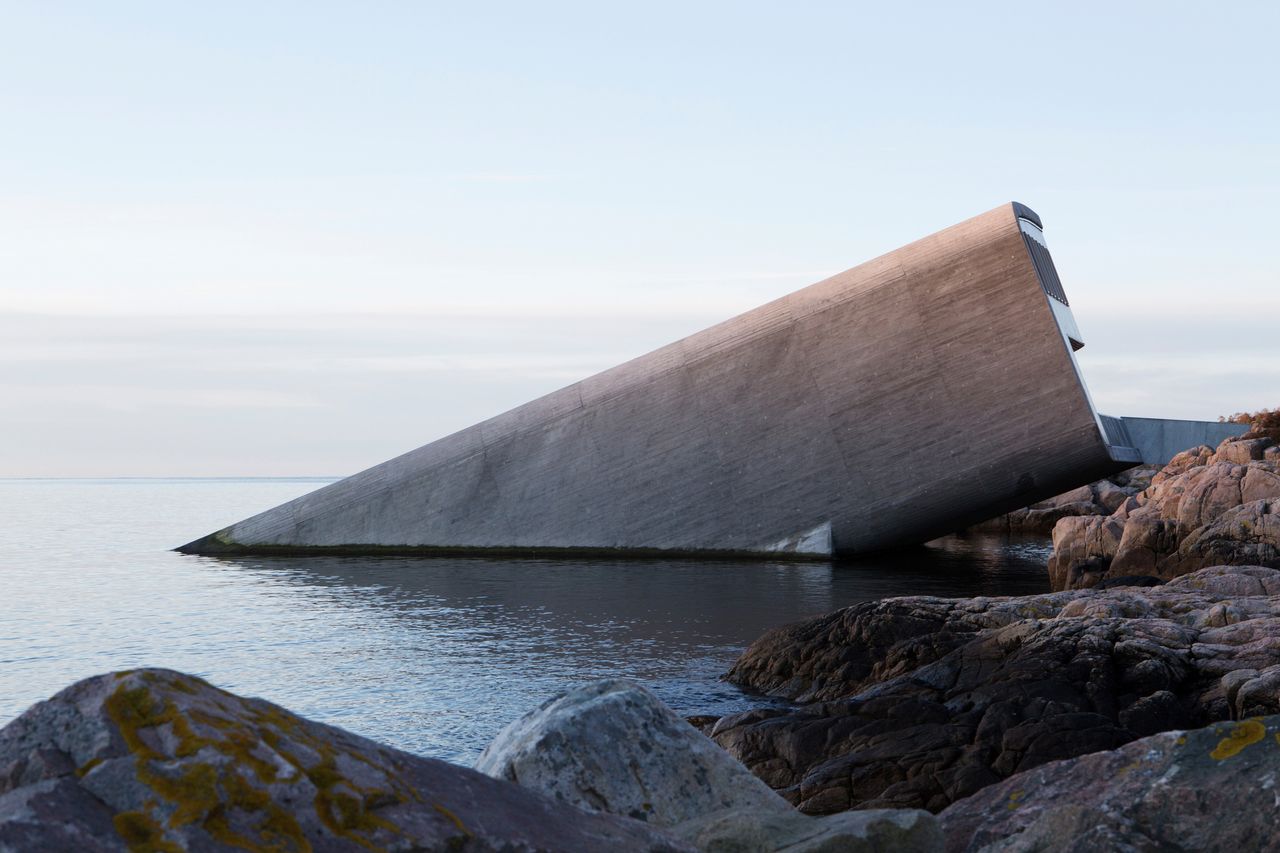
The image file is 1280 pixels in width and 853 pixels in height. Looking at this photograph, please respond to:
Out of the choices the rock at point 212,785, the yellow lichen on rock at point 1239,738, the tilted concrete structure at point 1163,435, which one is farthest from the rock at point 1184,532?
the tilted concrete structure at point 1163,435

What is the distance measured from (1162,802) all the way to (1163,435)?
121 ft

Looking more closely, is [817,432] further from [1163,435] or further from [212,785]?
[1163,435]

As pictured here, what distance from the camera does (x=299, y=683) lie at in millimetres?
11195

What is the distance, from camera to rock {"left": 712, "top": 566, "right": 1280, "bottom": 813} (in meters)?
6.41

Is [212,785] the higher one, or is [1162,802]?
Answer: [212,785]

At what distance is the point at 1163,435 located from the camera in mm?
36469

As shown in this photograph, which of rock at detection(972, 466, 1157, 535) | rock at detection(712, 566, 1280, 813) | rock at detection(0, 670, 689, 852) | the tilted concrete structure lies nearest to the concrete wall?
the tilted concrete structure

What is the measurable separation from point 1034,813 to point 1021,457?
17608 mm

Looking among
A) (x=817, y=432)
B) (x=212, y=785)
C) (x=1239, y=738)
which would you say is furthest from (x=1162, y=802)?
(x=817, y=432)

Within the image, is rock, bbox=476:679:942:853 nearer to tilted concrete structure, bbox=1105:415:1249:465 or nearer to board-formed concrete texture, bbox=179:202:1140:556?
board-formed concrete texture, bbox=179:202:1140:556

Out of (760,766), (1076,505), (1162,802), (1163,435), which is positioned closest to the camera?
(1162,802)

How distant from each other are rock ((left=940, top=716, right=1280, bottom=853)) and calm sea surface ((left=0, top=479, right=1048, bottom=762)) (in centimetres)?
558

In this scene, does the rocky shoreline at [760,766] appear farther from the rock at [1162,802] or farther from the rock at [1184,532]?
the rock at [1184,532]

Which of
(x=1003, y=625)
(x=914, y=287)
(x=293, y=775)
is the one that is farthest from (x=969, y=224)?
(x=293, y=775)
